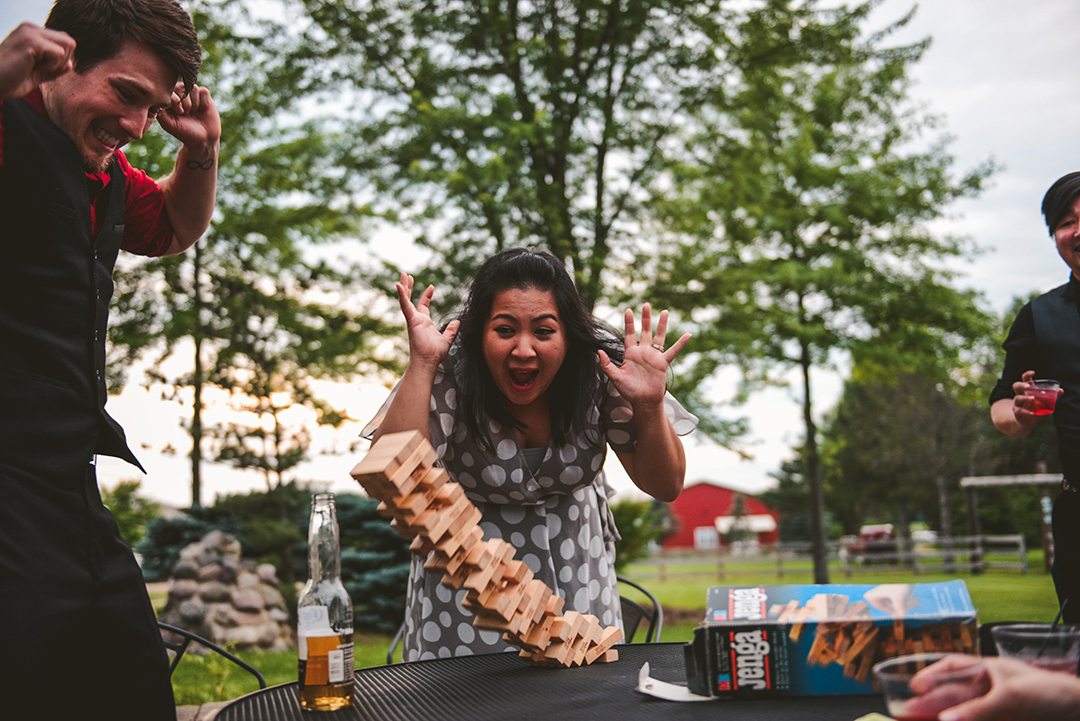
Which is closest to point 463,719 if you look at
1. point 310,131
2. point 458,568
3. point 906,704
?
point 458,568

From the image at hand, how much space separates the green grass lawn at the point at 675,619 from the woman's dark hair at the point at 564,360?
2919 mm

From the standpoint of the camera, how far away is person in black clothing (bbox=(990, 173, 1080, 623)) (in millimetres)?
2348

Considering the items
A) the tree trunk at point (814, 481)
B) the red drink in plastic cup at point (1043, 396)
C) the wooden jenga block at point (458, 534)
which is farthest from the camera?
the tree trunk at point (814, 481)

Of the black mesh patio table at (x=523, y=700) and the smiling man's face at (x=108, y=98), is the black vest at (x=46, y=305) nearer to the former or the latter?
the smiling man's face at (x=108, y=98)

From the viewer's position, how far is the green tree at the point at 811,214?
Answer: 27.6 feet

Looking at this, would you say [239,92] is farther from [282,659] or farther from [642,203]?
[282,659]

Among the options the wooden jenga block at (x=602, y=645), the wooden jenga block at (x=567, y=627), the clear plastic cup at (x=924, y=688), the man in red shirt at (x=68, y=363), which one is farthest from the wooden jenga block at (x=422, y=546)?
the clear plastic cup at (x=924, y=688)

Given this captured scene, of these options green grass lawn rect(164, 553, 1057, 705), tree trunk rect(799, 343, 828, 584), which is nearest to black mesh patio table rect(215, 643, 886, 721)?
green grass lawn rect(164, 553, 1057, 705)

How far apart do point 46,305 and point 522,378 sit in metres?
1.07

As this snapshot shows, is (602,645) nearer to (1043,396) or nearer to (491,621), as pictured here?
(491,621)

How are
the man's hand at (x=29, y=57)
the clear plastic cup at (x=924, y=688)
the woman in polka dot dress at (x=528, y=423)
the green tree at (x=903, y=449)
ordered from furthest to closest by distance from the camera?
the green tree at (x=903, y=449) → the woman in polka dot dress at (x=528, y=423) → the man's hand at (x=29, y=57) → the clear plastic cup at (x=924, y=688)

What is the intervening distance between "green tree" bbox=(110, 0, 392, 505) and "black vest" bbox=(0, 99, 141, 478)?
22.2 feet

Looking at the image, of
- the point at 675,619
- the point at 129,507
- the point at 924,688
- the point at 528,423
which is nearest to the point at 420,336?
the point at 528,423

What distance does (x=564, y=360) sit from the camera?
7.09ft
